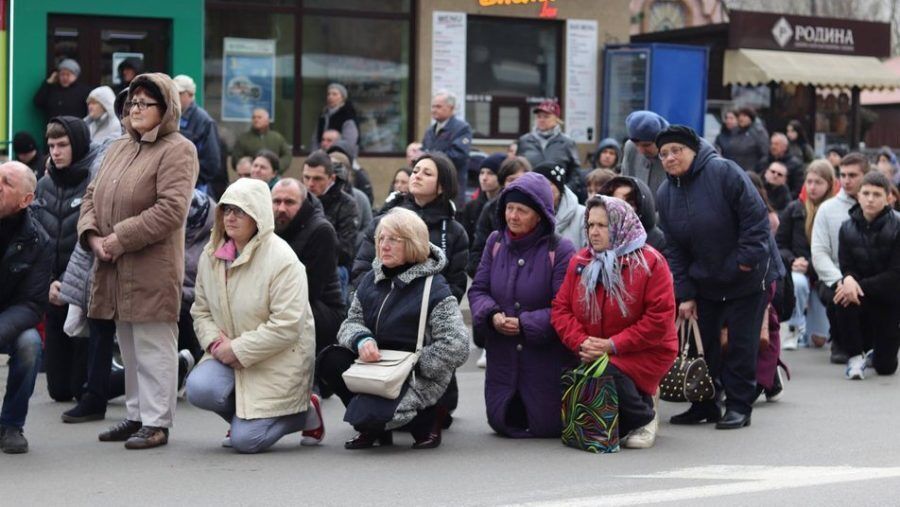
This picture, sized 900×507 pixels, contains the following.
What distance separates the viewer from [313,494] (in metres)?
7.74

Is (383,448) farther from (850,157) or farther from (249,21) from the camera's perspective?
(249,21)

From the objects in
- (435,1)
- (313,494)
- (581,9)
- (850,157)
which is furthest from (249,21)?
(313,494)

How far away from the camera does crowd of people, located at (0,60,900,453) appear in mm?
8883

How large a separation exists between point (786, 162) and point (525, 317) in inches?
458

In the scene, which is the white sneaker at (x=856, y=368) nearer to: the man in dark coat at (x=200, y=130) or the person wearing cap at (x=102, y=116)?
the man in dark coat at (x=200, y=130)

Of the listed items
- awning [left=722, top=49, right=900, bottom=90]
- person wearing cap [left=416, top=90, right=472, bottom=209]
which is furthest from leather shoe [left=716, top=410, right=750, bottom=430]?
awning [left=722, top=49, right=900, bottom=90]

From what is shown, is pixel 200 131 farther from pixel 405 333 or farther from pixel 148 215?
pixel 405 333

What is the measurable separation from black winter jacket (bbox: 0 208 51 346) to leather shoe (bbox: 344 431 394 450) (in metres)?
1.95

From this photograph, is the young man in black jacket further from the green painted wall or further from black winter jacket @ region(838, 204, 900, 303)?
the green painted wall

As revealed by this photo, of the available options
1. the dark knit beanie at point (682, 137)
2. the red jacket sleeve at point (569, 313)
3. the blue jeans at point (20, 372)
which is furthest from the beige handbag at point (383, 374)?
the dark knit beanie at point (682, 137)

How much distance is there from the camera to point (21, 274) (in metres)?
8.69

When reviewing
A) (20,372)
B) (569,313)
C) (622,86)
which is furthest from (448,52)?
(20,372)

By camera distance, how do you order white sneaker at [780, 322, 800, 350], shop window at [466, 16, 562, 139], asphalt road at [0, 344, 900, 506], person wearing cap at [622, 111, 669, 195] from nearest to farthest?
asphalt road at [0, 344, 900, 506] → person wearing cap at [622, 111, 669, 195] → white sneaker at [780, 322, 800, 350] → shop window at [466, 16, 562, 139]

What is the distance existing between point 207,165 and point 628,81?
960 cm
